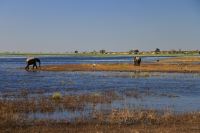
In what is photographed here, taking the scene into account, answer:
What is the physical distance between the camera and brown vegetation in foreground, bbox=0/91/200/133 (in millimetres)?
15672

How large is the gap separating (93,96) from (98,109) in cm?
494

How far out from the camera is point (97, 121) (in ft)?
56.6

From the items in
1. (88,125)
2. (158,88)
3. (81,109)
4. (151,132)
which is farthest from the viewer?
(158,88)

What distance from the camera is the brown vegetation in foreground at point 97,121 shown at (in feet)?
51.4

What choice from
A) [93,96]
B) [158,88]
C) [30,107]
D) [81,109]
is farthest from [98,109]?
[158,88]

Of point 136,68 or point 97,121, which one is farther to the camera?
point 136,68

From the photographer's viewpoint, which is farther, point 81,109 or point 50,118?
point 81,109

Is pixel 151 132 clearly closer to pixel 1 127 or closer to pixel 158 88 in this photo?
pixel 1 127

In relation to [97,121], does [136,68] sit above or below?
below

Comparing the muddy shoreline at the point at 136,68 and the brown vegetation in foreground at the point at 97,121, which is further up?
the brown vegetation in foreground at the point at 97,121

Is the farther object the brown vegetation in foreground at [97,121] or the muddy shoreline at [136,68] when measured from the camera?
the muddy shoreline at [136,68]

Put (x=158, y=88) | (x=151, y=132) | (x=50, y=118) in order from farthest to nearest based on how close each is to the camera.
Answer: (x=158, y=88) → (x=50, y=118) → (x=151, y=132)

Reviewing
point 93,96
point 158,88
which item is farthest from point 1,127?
point 158,88

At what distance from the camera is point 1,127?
15969mm
